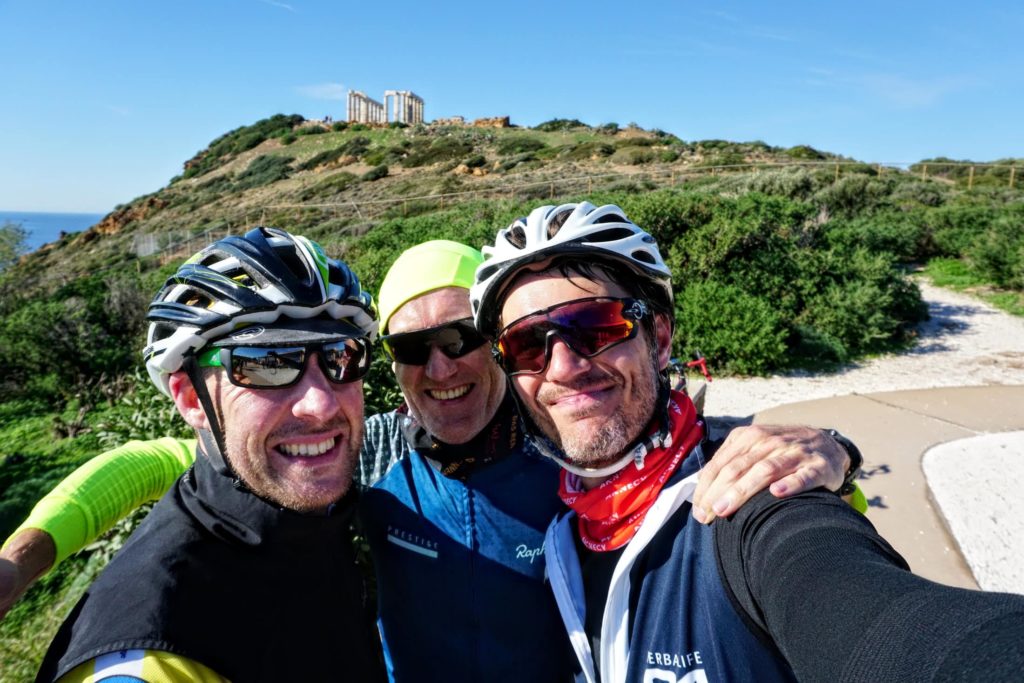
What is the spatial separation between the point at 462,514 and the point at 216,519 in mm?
788

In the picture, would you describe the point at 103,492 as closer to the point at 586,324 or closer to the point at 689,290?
the point at 586,324

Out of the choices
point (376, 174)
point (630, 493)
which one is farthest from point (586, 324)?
point (376, 174)

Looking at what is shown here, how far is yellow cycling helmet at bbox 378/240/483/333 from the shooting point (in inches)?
90.3

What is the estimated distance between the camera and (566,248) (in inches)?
66.8

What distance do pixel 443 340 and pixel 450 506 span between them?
67 centimetres

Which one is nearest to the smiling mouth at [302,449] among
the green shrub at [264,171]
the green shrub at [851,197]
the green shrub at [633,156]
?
the green shrub at [851,197]

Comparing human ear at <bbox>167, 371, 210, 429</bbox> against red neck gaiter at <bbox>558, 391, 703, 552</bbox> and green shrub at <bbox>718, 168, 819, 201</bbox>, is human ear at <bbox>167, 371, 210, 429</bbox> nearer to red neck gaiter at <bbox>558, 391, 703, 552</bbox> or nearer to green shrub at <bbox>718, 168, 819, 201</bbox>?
red neck gaiter at <bbox>558, 391, 703, 552</bbox>

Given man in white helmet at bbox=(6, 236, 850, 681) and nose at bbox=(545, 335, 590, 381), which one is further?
man in white helmet at bbox=(6, 236, 850, 681)

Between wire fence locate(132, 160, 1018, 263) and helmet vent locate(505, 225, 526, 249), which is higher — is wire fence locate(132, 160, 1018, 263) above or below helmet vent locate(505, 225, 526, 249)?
above

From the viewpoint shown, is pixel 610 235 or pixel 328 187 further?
pixel 328 187

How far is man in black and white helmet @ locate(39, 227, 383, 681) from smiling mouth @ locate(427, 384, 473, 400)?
0.39 m

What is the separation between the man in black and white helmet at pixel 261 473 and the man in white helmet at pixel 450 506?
0.19 metres

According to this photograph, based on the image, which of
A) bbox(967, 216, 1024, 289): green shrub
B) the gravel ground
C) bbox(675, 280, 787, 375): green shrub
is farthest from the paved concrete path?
bbox(967, 216, 1024, 289): green shrub

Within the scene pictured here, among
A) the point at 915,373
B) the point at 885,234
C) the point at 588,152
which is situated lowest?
the point at 915,373
